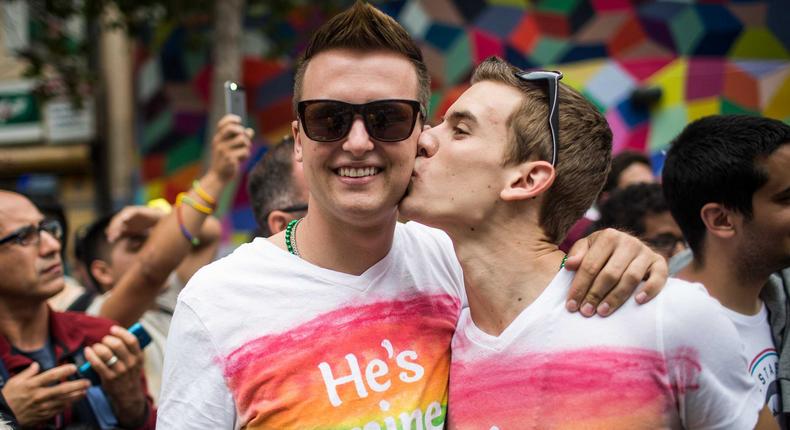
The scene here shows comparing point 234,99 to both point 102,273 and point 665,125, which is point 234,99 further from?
point 665,125

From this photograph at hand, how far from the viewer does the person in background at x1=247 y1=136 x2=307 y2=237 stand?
361 cm

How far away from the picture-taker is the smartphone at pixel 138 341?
10.3 feet

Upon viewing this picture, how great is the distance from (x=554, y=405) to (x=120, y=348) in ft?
5.58

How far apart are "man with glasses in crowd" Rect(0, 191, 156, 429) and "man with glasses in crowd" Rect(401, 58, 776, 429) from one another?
1411 mm

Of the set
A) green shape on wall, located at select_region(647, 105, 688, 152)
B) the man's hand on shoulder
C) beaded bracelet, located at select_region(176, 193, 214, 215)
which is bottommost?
green shape on wall, located at select_region(647, 105, 688, 152)

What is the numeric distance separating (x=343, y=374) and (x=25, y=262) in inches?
69.5

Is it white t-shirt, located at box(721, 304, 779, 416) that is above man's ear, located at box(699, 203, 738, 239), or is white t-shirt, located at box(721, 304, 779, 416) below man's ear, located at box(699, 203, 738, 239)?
below

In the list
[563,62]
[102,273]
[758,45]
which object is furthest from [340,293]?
[563,62]

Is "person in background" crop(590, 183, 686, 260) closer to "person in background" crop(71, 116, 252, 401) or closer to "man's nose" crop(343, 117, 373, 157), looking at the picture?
"person in background" crop(71, 116, 252, 401)

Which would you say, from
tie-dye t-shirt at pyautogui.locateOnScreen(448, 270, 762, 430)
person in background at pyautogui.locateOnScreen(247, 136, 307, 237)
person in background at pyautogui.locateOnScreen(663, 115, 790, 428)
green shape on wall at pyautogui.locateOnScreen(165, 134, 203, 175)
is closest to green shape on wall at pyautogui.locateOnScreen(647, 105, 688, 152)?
person in background at pyautogui.locateOnScreen(663, 115, 790, 428)

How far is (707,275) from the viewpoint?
314 centimetres

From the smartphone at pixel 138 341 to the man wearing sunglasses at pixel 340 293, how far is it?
2.96 feet

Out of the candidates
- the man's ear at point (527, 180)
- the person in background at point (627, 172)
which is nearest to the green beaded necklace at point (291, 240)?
the man's ear at point (527, 180)

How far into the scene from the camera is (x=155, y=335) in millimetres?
4074
